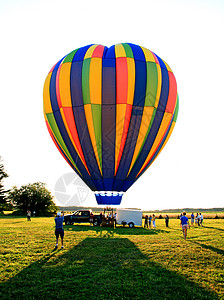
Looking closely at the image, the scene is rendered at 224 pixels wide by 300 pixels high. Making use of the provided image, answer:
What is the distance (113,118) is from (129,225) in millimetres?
11098

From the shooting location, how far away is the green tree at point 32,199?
5372 centimetres

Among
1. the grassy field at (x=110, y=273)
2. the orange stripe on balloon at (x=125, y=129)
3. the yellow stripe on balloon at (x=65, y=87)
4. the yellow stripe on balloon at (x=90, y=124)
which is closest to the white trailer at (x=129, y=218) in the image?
the orange stripe on balloon at (x=125, y=129)

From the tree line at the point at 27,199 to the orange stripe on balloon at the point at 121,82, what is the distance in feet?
143

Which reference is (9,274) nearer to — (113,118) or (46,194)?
(113,118)

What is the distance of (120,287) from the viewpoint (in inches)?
222

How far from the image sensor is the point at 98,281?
5.98 meters

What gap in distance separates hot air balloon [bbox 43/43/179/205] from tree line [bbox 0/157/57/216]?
39.2 meters

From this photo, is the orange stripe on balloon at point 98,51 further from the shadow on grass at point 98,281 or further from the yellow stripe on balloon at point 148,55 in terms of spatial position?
the shadow on grass at point 98,281

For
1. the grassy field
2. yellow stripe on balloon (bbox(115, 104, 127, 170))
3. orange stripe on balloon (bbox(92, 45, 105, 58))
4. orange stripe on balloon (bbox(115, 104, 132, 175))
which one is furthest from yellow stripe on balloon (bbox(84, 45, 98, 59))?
the grassy field

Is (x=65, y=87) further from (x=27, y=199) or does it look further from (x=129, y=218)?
(x=27, y=199)

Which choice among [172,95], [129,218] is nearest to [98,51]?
[172,95]

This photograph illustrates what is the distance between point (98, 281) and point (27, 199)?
5213 cm

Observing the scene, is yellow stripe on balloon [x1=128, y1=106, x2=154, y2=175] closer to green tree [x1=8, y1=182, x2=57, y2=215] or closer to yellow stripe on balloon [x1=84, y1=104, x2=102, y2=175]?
yellow stripe on balloon [x1=84, y1=104, x2=102, y2=175]

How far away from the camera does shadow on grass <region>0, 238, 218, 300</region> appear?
524 cm
